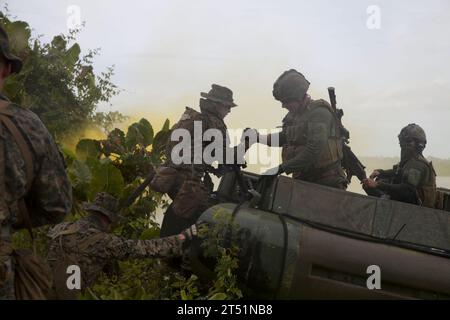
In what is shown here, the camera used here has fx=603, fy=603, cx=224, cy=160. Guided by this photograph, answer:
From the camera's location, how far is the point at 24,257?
283 cm

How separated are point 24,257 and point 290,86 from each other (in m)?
3.67

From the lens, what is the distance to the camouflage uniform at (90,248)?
474 cm

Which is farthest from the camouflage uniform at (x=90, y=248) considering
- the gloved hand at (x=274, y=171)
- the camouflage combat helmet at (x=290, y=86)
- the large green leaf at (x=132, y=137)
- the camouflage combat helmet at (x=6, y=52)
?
the large green leaf at (x=132, y=137)

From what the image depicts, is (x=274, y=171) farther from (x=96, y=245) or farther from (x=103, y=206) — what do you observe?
(x=96, y=245)

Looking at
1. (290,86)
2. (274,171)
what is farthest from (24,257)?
(290,86)

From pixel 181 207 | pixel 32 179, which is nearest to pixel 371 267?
pixel 181 207

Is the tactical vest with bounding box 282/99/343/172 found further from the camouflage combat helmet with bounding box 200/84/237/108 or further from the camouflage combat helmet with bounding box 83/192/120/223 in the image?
the camouflage combat helmet with bounding box 83/192/120/223

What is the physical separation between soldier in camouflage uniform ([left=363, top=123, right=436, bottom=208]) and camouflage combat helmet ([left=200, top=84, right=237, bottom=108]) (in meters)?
1.63

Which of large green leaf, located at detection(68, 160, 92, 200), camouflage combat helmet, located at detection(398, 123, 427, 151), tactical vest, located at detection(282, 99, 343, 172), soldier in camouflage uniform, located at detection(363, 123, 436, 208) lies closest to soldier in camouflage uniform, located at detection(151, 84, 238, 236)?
tactical vest, located at detection(282, 99, 343, 172)

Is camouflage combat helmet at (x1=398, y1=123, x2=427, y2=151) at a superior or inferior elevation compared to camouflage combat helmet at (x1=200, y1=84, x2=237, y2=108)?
inferior

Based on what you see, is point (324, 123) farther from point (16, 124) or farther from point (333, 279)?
point (16, 124)

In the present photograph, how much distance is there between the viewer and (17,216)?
2.78 m

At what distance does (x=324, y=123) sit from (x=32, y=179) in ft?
11.3

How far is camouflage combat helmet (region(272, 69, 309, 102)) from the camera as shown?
5914mm
